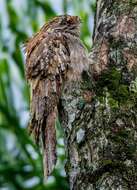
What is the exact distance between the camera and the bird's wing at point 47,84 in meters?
2.27

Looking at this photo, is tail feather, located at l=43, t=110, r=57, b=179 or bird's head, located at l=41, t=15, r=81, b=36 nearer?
tail feather, located at l=43, t=110, r=57, b=179

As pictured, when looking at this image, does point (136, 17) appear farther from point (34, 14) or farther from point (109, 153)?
point (34, 14)

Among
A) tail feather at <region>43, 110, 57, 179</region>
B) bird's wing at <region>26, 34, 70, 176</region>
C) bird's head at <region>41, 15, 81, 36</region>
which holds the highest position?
bird's head at <region>41, 15, 81, 36</region>

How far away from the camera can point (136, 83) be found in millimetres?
2328

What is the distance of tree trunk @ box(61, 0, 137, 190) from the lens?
2.10 m

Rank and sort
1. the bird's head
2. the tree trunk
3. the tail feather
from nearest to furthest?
1. the tree trunk
2. the tail feather
3. the bird's head

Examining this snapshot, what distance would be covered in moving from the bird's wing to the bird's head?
0.06 meters

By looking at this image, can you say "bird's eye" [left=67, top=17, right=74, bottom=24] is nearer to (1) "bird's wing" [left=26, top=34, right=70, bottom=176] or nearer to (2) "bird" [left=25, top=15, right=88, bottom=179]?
Answer: (2) "bird" [left=25, top=15, right=88, bottom=179]

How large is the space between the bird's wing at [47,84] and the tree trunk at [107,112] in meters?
0.04

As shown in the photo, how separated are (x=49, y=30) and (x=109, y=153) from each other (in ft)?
2.05

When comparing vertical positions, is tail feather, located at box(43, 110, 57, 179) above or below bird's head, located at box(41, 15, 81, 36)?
below

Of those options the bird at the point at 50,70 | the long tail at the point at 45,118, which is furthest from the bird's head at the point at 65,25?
the long tail at the point at 45,118

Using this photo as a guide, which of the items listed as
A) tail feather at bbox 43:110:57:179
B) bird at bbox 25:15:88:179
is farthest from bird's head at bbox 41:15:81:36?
tail feather at bbox 43:110:57:179

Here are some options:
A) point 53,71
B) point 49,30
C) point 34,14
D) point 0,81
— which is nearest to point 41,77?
point 53,71
